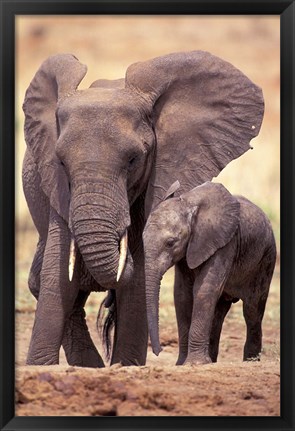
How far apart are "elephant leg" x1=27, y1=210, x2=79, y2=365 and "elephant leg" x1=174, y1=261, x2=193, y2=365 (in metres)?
0.91

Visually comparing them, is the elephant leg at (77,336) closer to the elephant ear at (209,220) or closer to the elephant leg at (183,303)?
the elephant leg at (183,303)

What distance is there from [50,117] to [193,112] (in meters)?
0.84

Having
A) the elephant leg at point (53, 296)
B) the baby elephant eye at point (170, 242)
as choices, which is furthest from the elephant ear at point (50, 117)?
the baby elephant eye at point (170, 242)

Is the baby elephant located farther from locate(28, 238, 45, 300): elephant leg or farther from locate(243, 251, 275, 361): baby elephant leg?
locate(28, 238, 45, 300): elephant leg

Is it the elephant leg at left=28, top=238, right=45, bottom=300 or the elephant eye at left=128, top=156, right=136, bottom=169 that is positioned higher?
the elephant eye at left=128, top=156, right=136, bottom=169

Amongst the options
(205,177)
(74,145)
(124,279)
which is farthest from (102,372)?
(205,177)

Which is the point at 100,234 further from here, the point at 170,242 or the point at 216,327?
the point at 216,327

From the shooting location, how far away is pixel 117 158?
6.96 m

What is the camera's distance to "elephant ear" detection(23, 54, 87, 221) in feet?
24.4

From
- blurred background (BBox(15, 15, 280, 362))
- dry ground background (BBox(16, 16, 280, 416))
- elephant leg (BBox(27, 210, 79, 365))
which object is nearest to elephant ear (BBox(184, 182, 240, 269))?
dry ground background (BBox(16, 16, 280, 416))

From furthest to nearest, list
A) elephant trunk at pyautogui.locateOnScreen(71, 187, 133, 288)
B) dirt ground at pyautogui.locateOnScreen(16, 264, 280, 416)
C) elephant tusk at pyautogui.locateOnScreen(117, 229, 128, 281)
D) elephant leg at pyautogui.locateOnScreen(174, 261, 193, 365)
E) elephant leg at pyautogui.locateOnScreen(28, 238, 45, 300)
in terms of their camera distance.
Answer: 1. elephant leg at pyautogui.locateOnScreen(28, 238, 45, 300)
2. elephant leg at pyautogui.locateOnScreen(174, 261, 193, 365)
3. elephant tusk at pyautogui.locateOnScreen(117, 229, 128, 281)
4. elephant trunk at pyautogui.locateOnScreen(71, 187, 133, 288)
5. dirt ground at pyautogui.locateOnScreen(16, 264, 280, 416)
